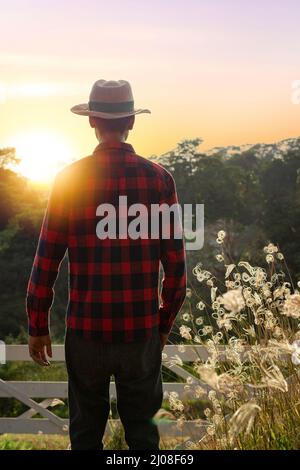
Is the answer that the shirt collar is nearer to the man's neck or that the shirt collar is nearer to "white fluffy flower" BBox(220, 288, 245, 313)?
the man's neck

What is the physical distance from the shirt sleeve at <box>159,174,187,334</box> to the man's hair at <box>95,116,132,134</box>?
0.33 meters

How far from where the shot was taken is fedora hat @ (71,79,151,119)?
3.22m

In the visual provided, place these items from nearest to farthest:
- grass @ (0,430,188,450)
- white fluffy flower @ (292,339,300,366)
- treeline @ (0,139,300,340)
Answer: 1. white fluffy flower @ (292,339,300,366)
2. grass @ (0,430,188,450)
3. treeline @ (0,139,300,340)

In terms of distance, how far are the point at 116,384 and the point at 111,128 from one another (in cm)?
117

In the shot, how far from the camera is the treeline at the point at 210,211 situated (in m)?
18.8

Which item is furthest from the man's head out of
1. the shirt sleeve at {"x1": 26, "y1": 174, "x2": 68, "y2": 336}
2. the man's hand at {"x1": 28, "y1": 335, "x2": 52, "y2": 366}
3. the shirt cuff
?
the man's hand at {"x1": 28, "y1": 335, "x2": 52, "y2": 366}

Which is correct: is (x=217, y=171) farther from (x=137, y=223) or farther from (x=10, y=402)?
(x=137, y=223)

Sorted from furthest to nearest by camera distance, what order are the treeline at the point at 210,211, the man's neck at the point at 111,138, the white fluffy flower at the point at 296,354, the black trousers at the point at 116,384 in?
the treeline at the point at 210,211 → the man's neck at the point at 111,138 → the black trousers at the point at 116,384 → the white fluffy flower at the point at 296,354

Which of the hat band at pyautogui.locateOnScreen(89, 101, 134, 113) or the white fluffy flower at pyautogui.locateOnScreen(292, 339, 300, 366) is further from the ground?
the hat band at pyautogui.locateOnScreen(89, 101, 134, 113)

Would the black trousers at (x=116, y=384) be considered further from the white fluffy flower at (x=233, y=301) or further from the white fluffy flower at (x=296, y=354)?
the white fluffy flower at (x=296, y=354)

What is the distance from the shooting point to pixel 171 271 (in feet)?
10.9

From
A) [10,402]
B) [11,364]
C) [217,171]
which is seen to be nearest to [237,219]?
[217,171]

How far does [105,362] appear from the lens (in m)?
3.11

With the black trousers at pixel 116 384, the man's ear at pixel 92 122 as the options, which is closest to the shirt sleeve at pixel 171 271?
the black trousers at pixel 116 384
